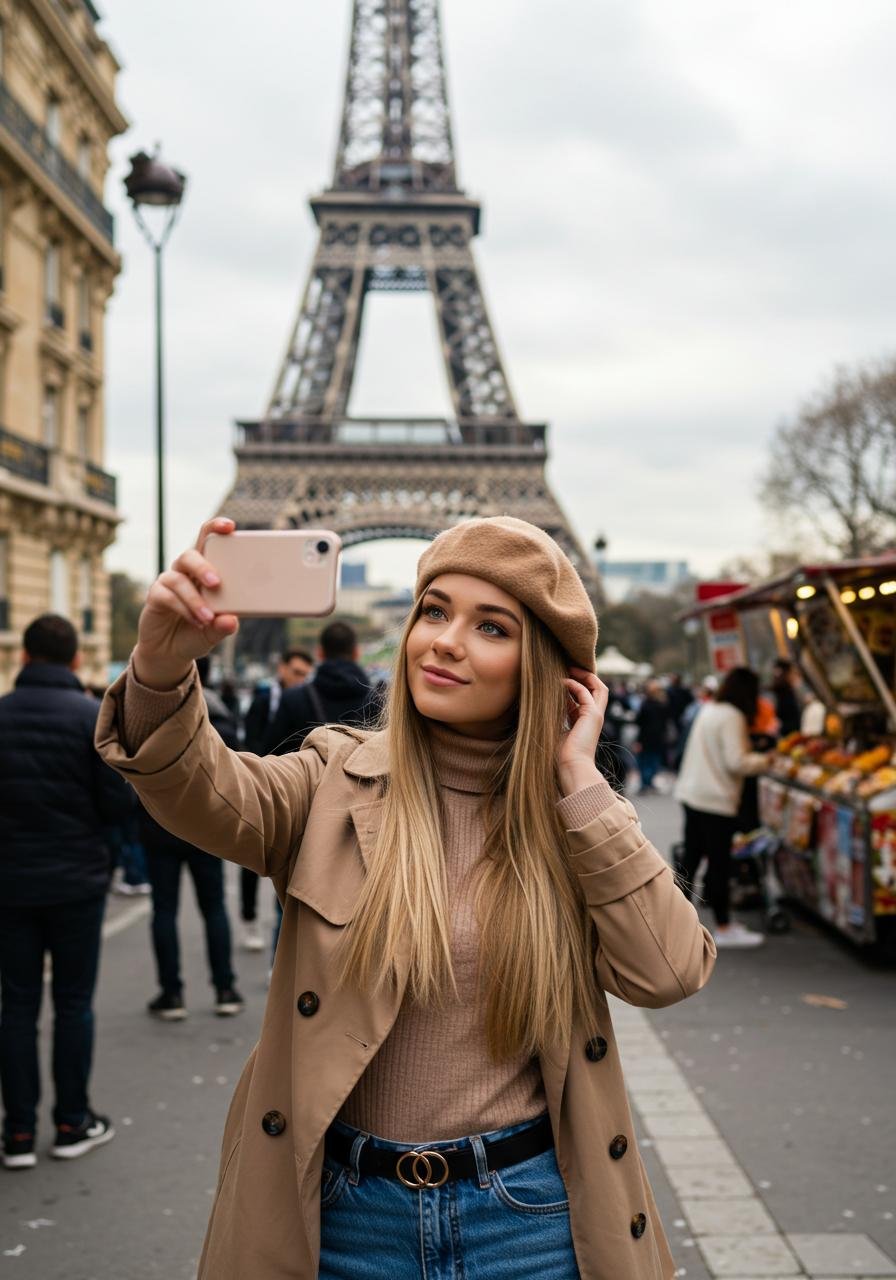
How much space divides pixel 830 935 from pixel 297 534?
25.5 feet

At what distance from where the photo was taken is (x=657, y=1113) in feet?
16.3

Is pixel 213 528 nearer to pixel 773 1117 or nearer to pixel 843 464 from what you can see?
pixel 773 1117

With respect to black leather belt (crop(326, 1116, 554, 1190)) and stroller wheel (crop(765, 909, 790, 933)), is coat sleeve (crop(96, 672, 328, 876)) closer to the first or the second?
black leather belt (crop(326, 1116, 554, 1190))

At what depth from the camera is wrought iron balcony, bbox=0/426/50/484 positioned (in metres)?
21.4

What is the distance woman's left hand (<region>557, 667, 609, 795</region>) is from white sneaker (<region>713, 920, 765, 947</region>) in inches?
259

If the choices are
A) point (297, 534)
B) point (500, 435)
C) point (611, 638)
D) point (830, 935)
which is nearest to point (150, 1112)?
point (297, 534)

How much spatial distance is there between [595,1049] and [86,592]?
86.1 feet

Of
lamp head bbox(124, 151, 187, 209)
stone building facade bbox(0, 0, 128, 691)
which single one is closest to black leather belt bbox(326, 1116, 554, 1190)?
lamp head bbox(124, 151, 187, 209)

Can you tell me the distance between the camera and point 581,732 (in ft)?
6.46

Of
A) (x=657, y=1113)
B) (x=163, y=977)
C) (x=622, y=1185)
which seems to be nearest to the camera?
(x=622, y=1185)

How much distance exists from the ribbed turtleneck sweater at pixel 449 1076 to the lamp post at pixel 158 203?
1141 centimetres

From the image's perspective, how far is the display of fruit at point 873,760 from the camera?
8070mm

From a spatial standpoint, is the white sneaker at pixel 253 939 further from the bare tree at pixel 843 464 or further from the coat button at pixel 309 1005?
the bare tree at pixel 843 464

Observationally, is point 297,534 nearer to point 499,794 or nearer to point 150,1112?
point 499,794
